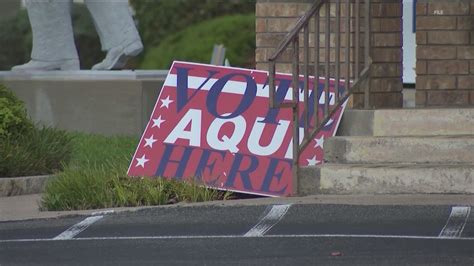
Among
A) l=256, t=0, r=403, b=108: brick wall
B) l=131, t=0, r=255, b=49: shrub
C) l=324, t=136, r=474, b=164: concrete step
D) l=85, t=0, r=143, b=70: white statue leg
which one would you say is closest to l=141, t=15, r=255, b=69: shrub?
l=131, t=0, r=255, b=49: shrub

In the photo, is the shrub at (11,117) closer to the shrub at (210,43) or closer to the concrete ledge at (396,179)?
the concrete ledge at (396,179)

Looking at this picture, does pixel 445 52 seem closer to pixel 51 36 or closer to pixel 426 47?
pixel 426 47

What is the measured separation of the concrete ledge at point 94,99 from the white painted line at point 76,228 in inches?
309

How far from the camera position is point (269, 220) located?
34.5ft

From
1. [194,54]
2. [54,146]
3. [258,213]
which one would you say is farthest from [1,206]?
[194,54]

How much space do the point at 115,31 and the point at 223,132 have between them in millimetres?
7635

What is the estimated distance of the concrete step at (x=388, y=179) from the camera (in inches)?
439

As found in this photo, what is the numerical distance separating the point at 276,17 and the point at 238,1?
20.9 metres

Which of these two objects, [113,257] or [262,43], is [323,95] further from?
[113,257]

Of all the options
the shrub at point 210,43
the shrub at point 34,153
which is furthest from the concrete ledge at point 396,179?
the shrub at point 210,43

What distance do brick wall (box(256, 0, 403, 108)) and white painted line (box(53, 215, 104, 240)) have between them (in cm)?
263

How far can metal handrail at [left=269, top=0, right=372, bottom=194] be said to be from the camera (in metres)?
11.5

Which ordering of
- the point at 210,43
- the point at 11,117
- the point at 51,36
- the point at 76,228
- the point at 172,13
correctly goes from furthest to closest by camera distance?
1. the point at 172,13
2. the point at 210,43
3. the point at 51,36
4. the point at 11,117
5. the point at 76,228

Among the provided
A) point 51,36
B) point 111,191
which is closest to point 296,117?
point 111,191
